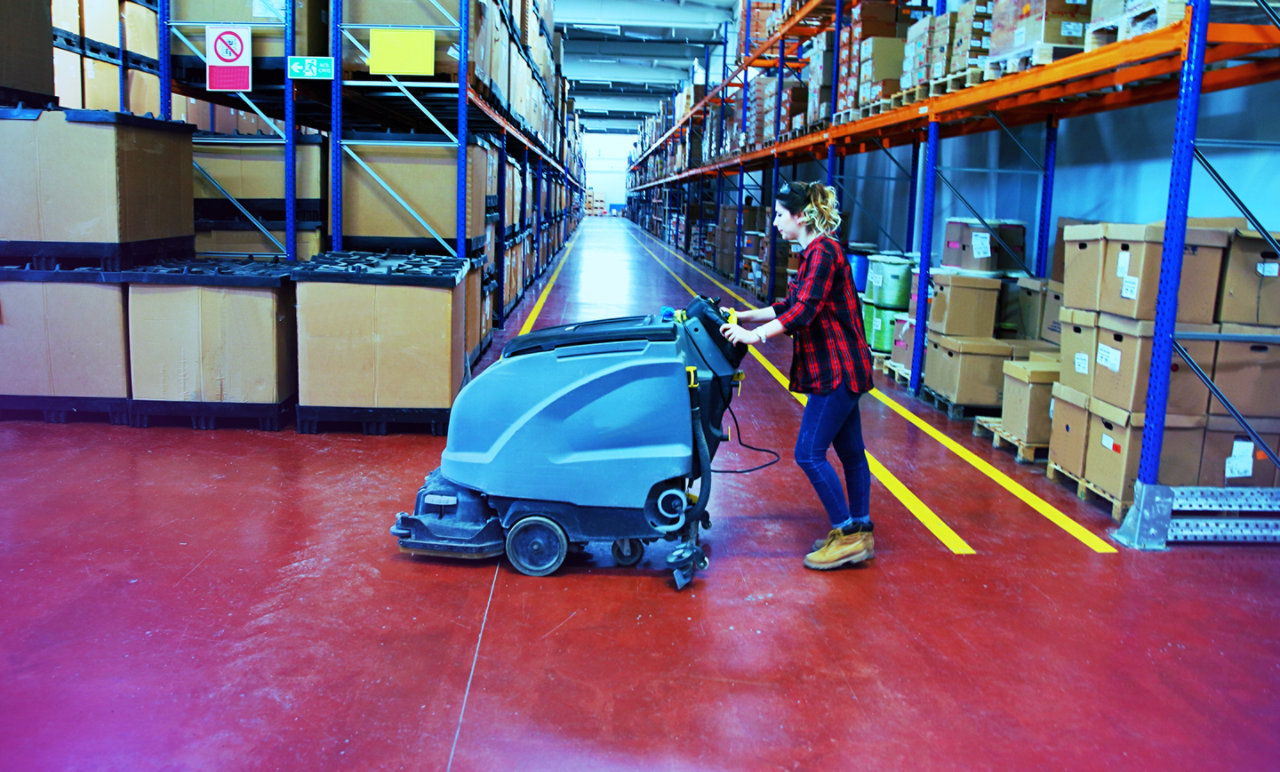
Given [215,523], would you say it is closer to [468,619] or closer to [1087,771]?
[468,619]

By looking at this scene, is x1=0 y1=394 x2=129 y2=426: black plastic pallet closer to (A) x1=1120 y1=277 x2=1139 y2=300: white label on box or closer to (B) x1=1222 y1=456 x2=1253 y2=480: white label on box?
(A) x1=1120 y1=277 x2=1139 y2=300: white label on box

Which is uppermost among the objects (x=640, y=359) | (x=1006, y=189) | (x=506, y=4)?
(x=506, y=4)

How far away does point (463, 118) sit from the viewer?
6.54 metres

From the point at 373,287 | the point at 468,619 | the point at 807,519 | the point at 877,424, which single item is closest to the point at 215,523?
the point at 468,619

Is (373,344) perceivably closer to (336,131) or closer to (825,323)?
(336,131)

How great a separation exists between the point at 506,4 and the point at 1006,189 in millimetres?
5619

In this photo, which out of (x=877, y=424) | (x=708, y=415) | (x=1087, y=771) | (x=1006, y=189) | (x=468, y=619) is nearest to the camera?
(x=1087, y=771)

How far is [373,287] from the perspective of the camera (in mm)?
5805

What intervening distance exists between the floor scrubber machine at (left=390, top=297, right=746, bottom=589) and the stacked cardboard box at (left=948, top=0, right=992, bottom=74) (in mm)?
4131

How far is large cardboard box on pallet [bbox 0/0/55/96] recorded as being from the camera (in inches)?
224

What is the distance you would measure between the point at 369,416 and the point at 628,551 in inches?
104

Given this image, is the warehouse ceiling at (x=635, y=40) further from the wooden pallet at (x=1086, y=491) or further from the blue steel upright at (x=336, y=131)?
the wooden pallet at (x=1086, y=491)

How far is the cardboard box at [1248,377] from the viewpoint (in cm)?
471

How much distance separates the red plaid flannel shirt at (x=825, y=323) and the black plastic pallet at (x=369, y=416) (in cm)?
281
